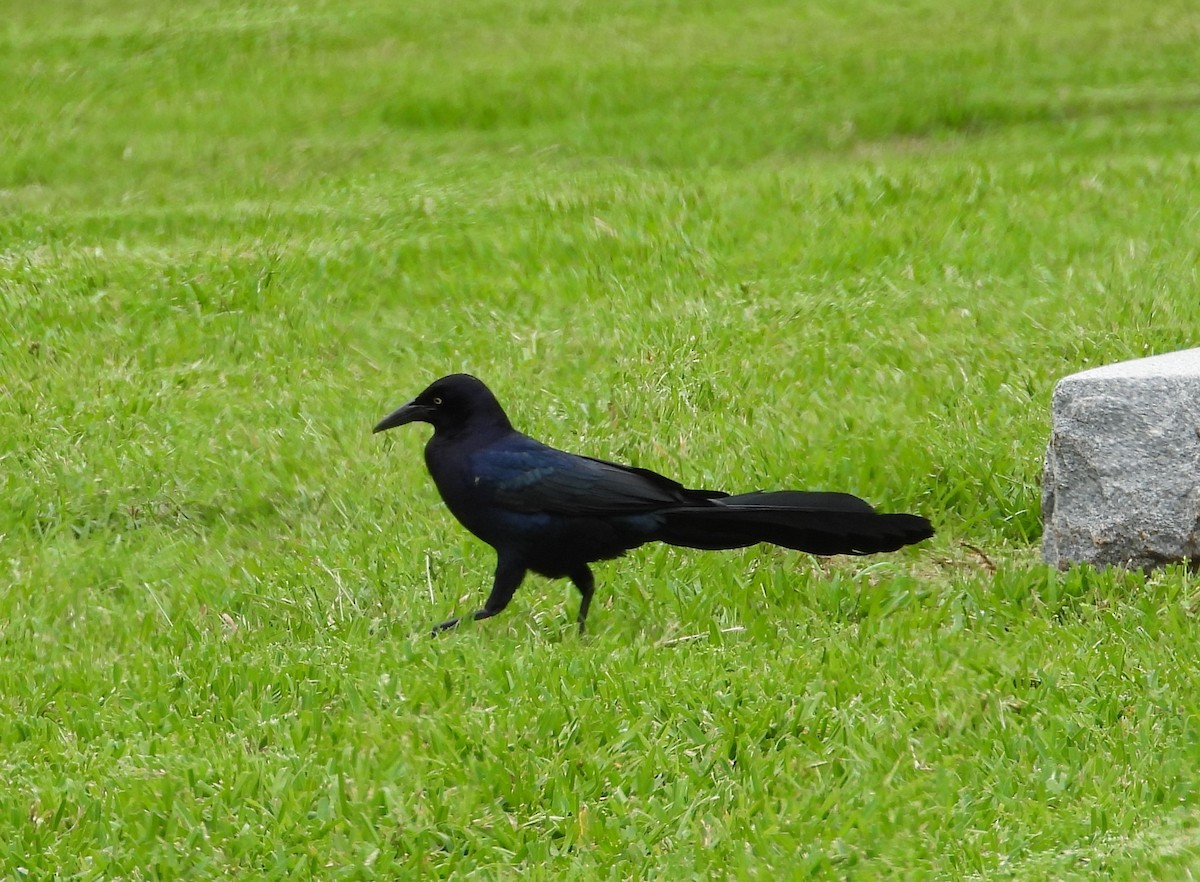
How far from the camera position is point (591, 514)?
554 centimetres

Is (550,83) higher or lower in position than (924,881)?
higher

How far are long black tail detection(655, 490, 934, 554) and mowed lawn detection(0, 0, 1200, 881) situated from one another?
334mm

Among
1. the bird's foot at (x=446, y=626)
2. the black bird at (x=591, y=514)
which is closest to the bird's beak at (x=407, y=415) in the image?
the black bird at (x=591, y=514)

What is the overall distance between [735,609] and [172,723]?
76.5 inches

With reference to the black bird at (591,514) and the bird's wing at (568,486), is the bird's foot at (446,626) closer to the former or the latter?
the black bird at (591,514)

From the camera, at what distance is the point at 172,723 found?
497 cm

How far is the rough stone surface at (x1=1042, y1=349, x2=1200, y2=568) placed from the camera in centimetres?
568

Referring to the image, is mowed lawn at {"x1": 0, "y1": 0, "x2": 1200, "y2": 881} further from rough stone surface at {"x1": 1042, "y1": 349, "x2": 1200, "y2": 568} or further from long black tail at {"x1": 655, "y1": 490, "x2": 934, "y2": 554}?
long black tail at {"x1": 655, "y1": 490, "x2": 934, "y2": 554}

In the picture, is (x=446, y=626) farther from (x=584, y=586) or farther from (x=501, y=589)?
(x=584, y=586)

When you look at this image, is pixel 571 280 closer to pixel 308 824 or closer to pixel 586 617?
pixel 586 617

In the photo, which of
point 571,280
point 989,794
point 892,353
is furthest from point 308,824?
point 571,280

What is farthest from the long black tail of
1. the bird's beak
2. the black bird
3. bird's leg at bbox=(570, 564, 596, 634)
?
the bird's beak

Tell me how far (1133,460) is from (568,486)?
194 centimetres

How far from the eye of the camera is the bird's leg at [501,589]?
220 inches
